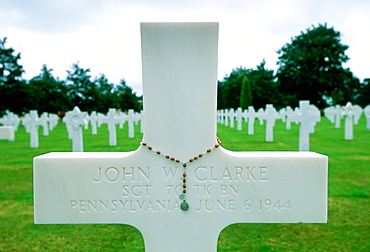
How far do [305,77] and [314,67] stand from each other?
2.15 metres

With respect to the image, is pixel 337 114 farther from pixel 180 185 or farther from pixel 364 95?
pixel 364 95

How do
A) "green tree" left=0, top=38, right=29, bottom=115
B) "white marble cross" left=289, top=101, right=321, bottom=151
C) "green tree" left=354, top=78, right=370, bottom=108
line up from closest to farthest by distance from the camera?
"white marble cross" left=289, top=101, right=321, bottom=151, "green tree" left=0, top=38, right=29, bottom=115, "green tree" left=354, top=78, right=370, bottom=108

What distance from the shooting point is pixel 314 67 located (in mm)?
44094

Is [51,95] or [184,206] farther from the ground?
[51,95]

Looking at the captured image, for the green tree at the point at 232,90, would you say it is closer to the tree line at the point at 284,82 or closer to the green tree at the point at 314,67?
the tree line at the point at 284,82

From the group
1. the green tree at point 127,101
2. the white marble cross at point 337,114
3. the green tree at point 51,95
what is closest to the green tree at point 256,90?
the green tree at point 127,101

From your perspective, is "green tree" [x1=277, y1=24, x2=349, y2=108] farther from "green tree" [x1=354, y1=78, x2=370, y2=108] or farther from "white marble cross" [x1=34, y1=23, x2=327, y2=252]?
"white marble cross" [x1=34, y1=23, x2=327, y2=252]

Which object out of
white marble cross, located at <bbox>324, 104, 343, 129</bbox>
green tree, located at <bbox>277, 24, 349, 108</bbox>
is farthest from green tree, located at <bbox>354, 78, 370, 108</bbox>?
white marble cross, located at <bbox>324, 104, 343, 129</bbox>

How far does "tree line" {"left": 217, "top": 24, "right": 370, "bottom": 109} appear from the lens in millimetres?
43188

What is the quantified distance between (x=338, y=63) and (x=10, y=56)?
4088 cm

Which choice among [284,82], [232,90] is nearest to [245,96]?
[232,90]

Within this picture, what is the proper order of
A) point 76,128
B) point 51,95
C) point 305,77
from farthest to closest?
point 51,95
point 305,77
point 76,128

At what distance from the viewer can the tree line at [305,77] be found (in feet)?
142

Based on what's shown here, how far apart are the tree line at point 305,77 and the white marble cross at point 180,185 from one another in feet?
130
